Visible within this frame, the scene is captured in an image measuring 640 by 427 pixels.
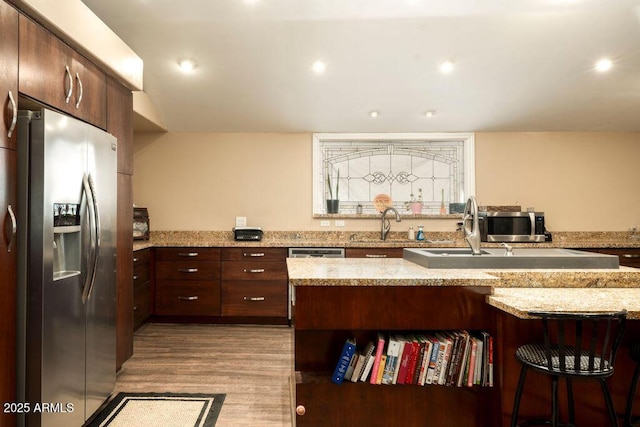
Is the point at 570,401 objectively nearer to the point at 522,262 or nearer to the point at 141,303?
the point at 522,262

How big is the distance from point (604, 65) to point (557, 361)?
3.44 meters

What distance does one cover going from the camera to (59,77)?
6.93ft

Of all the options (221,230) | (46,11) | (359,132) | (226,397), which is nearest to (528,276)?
(226,397)

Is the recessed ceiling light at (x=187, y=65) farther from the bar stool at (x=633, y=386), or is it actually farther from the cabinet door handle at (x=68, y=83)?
the bar stool at (x=633, y=386)

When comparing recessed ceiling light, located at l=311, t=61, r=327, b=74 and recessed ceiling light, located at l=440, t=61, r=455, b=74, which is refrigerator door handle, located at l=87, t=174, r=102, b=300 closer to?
recessed ceiling light, located at l=311, t=61, r=327, b=74

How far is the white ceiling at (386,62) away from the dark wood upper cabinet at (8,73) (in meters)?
1.57

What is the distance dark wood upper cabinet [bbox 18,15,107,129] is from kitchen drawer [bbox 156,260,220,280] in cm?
207

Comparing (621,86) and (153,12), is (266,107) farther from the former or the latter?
(621,86)

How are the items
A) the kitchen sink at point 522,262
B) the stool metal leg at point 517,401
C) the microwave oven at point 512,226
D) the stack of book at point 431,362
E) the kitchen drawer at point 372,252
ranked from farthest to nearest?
the microwave oven at point 512,226 → the kitchen drawer at point 372,252 → the kitchen sink at point 522,262 → the stack of book at point 431,362 → the stool metal leg at point 517,401

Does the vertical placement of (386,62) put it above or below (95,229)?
above

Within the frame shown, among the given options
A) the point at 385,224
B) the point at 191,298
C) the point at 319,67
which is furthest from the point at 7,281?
Answer: the point at 385,224

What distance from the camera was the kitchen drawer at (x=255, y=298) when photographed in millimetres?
4336

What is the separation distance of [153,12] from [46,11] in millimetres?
1473

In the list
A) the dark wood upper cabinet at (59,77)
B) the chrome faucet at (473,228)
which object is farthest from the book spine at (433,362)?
the dark wood upper cabinet at (59,77)
